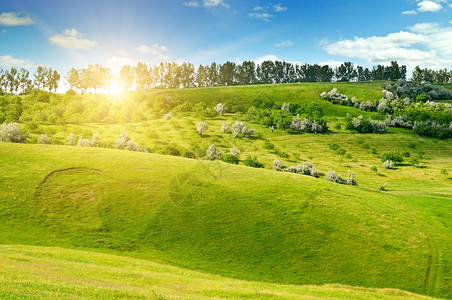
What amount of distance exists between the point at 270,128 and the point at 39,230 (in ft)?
361

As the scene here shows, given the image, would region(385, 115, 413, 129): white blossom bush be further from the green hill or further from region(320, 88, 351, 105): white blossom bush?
the green hill

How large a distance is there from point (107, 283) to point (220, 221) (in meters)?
22.3

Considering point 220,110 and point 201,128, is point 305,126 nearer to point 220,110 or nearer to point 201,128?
point 220,110

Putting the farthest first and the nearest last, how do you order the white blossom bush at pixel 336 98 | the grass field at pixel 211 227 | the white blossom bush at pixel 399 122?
1. the white blossom bush at pixel 336 98
2. the white blossom bush at pixel 399 122
3. the grass field at pixel 211 227

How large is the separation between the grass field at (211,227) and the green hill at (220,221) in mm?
163

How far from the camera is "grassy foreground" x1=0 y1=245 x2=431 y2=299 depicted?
562 inches

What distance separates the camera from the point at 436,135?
437ft

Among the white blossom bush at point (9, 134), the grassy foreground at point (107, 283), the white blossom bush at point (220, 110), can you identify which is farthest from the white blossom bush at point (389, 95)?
the white blossom bush at point (9, 134)

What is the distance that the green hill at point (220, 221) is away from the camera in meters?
33.2

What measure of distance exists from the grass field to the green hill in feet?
0.53

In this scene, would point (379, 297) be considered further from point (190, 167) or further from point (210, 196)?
point (190, 167)

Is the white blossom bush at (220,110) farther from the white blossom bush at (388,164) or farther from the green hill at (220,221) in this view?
the green hill at (220,221)

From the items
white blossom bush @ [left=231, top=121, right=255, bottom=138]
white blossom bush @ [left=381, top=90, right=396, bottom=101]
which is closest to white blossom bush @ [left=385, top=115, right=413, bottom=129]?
white blossom bush @ [left=381, top=90, right=396, bottom=101]

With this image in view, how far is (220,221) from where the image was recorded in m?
39.2
